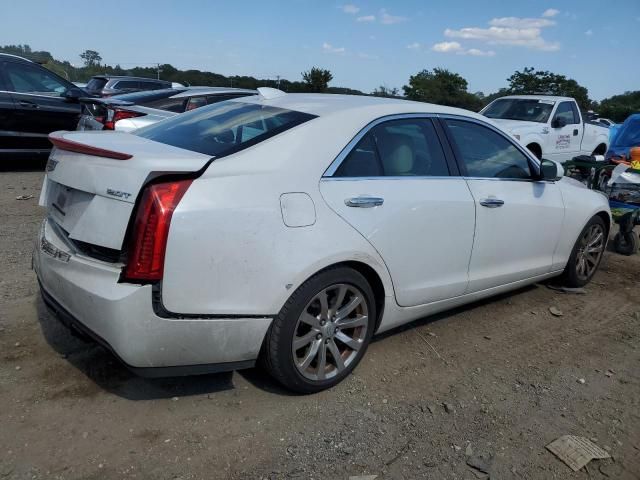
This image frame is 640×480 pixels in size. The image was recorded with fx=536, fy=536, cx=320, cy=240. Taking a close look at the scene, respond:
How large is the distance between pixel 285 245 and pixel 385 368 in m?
1.25

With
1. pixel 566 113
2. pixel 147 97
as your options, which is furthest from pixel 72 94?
pixel 566 113

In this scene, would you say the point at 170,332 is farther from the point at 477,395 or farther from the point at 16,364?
the point at 477,395

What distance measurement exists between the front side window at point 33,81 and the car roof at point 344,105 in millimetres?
6448

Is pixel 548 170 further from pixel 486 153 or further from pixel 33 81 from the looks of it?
pixel 33 81

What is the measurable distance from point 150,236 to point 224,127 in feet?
3.53

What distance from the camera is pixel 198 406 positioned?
9.30 feet

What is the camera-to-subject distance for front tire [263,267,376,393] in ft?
8.88

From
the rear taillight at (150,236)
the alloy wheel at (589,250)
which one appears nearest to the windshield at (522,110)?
the alloy wheel at (589,250)

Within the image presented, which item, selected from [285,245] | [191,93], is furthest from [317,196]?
[191,93]

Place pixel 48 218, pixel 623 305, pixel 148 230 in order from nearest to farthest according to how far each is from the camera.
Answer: pixel 148 230, pixel 48 218, pixel 623 305

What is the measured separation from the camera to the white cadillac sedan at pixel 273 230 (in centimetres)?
240

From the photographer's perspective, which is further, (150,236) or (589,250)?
(589,250)

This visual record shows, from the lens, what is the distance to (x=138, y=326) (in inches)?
93.7

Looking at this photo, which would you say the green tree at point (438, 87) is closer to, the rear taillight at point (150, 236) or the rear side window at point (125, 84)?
the rear side window at point (125, 84)
